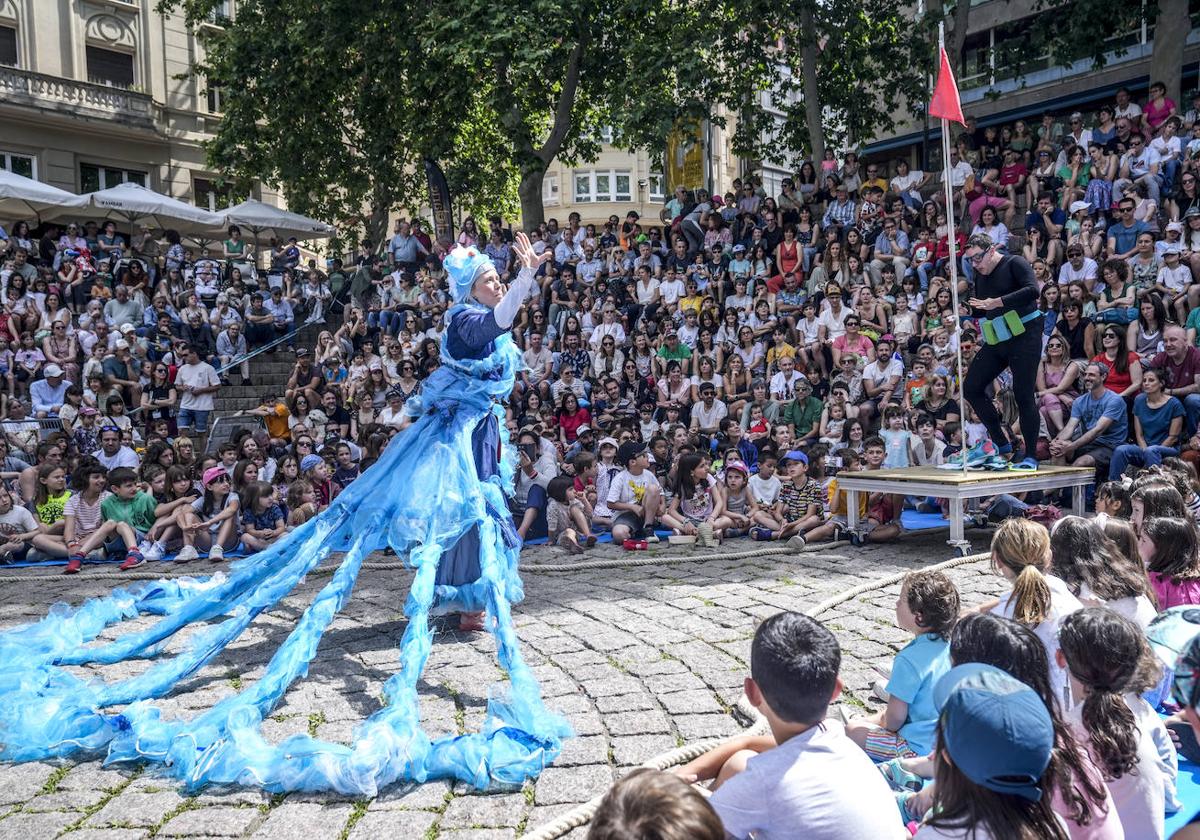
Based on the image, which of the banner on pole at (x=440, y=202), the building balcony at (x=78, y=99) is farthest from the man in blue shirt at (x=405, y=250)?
the building balcony at (x=78, y=99)

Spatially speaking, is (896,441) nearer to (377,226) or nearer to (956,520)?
(956,520)

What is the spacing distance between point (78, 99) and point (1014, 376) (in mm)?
24696

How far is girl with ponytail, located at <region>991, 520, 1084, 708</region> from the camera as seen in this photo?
3.67 m

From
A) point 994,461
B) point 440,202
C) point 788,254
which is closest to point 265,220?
point 440,202

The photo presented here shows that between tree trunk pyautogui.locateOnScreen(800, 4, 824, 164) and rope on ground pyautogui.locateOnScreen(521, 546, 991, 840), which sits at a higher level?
tree trunk pyautogui.locateOnScreen(800, 4, 824, 164)

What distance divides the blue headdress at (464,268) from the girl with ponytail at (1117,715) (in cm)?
361

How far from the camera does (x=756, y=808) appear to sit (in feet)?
7.43

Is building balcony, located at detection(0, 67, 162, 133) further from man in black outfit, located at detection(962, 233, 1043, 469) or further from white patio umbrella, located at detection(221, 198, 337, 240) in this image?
man in black outfit, located at detection(962, 233, 1043, 469)

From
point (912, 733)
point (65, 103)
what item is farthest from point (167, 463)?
point (65, 103)

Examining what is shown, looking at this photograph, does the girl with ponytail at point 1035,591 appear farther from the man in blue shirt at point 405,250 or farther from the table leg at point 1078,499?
the man in blue shirt at point 405,250

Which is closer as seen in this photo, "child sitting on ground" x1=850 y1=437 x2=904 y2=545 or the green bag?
the green bag

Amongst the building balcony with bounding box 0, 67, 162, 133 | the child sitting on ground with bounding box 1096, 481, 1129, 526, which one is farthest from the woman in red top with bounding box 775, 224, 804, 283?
the building balcony with bounding box 0, 67, 162, 133

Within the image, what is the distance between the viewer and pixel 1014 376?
786 cm

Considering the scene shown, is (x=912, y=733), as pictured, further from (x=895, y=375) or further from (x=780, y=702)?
(x=895, y=375)
